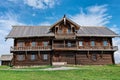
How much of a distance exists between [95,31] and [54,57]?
11582 mm

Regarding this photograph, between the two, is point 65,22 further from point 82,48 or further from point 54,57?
point 54,57

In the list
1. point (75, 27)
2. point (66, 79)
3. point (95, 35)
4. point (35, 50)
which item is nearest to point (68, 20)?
point (75, 27)

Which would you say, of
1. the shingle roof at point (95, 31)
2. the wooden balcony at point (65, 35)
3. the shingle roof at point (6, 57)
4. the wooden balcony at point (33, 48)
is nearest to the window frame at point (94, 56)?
the shingle roof at point (95, 31)

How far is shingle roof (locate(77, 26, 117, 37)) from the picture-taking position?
40750 mm

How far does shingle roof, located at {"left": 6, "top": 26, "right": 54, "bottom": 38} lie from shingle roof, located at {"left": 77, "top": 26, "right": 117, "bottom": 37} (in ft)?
23.4

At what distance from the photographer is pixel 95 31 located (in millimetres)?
43094

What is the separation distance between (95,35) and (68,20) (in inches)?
265

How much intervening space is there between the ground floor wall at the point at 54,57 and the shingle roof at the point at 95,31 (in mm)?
3994

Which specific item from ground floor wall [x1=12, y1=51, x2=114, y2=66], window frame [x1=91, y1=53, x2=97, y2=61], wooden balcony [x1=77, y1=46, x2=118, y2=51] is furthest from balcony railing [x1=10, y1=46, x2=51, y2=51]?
window frame [x1=91, y1=53, x2=97, y2=61]

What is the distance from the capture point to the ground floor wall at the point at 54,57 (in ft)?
130

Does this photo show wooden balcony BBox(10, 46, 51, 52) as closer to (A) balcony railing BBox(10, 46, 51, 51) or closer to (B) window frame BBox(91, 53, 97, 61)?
(A) balcony railing BBox(10, 46, 51, 51)

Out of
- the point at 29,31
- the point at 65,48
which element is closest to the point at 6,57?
the point at 29,31

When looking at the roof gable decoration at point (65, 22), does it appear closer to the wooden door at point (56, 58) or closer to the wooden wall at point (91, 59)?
the wooden wall at point (91, 59)

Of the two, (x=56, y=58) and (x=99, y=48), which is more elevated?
(x=99, y=48)
